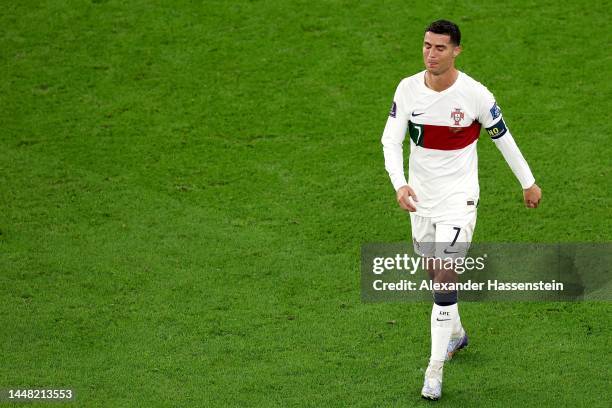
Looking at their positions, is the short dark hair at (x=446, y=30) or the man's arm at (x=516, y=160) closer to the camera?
the short dark hair at (x=446, y=30)

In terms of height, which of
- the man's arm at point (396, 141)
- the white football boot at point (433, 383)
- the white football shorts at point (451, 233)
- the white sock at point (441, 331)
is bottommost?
the white football boot at point (433, 383)

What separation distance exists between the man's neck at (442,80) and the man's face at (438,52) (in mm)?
46

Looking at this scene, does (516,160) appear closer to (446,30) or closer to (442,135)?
(442,135)

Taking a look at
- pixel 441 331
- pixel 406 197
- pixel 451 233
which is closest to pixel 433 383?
pixel 441 331

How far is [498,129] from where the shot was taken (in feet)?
22.4

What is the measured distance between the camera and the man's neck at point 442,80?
673 centimetres

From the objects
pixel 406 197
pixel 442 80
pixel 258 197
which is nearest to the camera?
pixel 406 197

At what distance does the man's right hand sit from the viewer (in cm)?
661

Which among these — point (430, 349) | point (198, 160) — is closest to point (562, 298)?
point (430, 349)

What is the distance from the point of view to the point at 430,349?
7379 millimetres

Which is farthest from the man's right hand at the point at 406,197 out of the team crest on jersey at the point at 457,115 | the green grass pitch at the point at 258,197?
the green grass pitch at the point at 258,197

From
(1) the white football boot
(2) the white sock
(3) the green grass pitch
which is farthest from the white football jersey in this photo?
(3) the green grass pitch

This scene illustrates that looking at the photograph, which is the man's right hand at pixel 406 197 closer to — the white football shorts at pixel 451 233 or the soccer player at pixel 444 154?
the soccer player at pixel 444 154

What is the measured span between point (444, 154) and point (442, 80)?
18.1 inches
